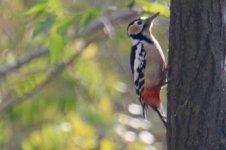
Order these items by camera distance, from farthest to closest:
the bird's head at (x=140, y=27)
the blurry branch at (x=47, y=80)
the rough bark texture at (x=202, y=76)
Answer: the blurry branch at (x=47, y=80) < the bird's head at (x=140, y=27) < the rough bark texture at (x=202, y=76)

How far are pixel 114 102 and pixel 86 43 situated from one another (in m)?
1.80

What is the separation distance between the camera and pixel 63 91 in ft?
32.9

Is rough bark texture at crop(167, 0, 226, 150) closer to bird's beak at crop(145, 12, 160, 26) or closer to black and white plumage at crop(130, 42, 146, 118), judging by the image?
bird's beak at crop(145, 12, 160, 26)

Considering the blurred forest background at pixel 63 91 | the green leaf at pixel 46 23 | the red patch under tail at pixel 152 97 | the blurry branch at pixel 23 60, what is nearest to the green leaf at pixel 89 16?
the green leaf at pixel 46 23

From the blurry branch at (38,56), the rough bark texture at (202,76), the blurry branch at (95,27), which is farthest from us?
the blurry branch at (38,56)

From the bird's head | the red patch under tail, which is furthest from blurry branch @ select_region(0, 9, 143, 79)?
the red patch under tail

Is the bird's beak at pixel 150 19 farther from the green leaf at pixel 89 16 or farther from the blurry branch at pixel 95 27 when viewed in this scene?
the blurry branch at pixel 95 27

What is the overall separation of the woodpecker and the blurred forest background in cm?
169

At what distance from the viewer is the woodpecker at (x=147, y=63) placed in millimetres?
6734

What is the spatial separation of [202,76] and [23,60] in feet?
15.3

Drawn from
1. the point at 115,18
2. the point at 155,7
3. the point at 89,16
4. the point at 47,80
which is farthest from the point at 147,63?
the point at 47,80

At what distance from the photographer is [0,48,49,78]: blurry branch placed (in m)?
9.52

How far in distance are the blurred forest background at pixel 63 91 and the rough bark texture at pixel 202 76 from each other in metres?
3.54

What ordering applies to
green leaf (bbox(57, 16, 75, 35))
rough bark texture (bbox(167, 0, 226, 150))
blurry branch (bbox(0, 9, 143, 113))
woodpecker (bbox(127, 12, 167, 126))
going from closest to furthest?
rough bark texture (bbox(167, 0, 226, 150))
woodpecker (bbox(127, 12, 167, 126))
green leaf (bbox(57, 16, 75, 35))
blurry branch (bbox(0, 9, 143, 113))
